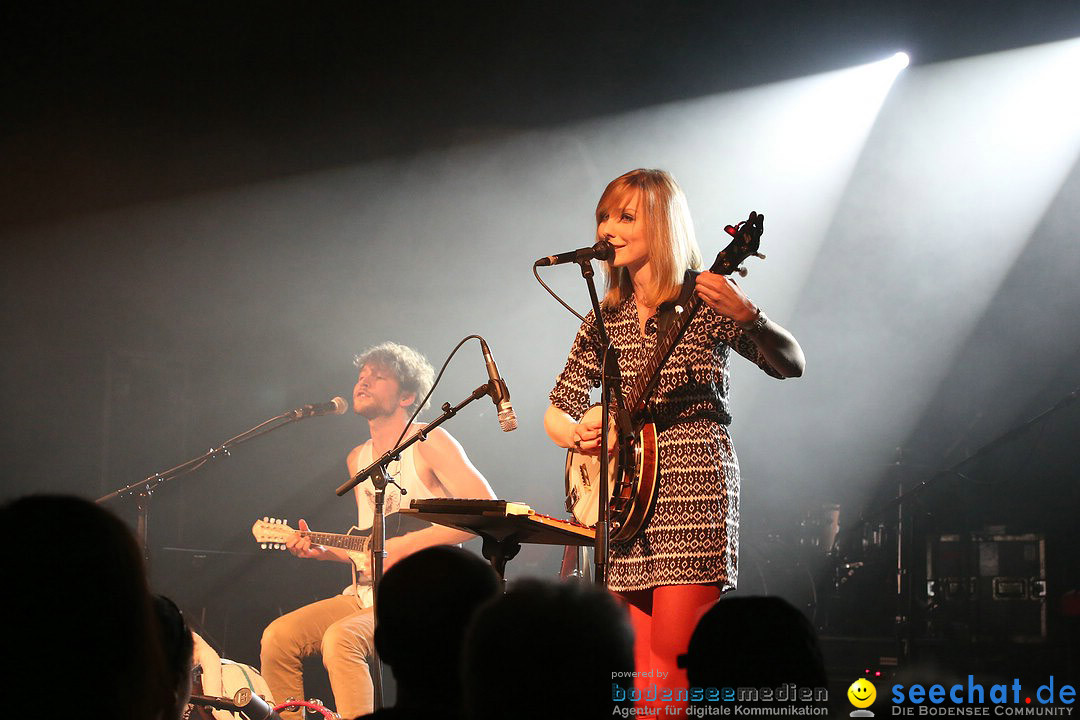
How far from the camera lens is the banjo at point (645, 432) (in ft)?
9.70

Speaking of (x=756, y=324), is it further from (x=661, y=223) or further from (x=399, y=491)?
(x=399, y=491)

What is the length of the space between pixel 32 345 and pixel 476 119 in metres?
3.37

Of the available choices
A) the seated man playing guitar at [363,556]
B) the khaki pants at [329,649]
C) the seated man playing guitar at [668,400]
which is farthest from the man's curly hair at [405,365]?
the seated man playing guitar at [668,400]

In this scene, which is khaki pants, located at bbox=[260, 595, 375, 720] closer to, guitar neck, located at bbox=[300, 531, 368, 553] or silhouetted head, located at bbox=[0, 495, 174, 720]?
guitar neck, located at bbox=[300, 531, 368, 553]

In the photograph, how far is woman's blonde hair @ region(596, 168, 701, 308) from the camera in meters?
3.18

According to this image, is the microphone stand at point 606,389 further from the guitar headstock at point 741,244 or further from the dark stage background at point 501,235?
the dark stage background at point 501,235

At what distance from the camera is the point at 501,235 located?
7.29m

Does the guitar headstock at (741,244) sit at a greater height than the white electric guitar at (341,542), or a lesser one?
greater

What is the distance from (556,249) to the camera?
725 cm

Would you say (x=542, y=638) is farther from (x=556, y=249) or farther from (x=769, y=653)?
(x=556, y=249)

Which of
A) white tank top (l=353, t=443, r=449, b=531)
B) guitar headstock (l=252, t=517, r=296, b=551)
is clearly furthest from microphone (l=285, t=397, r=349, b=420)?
guitar headstock (l=252, t=517, r=296, b=551)

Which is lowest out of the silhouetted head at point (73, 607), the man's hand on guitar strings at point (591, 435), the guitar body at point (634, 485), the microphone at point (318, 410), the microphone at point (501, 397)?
the silhouetted head at point (73, 607)

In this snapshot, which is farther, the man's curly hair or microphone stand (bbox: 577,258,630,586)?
the man's curly hair

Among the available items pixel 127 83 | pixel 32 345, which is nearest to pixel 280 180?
pixel 127 83
